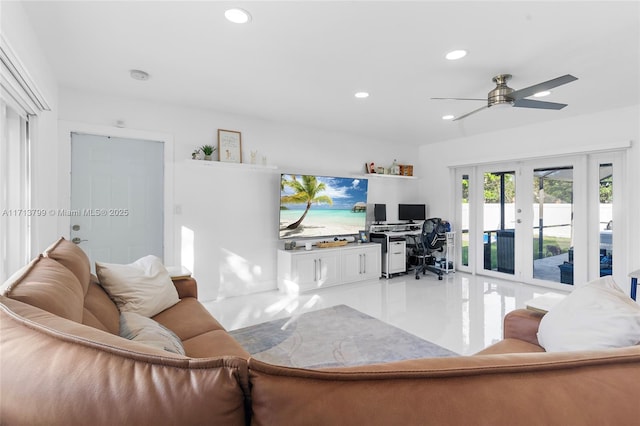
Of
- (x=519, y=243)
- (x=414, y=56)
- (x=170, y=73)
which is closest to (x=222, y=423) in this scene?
(x=414, y=56)

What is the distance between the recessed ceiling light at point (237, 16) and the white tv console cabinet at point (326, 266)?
2944 mm

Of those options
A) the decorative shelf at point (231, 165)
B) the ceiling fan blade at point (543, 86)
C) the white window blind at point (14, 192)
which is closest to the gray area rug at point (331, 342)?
the white window blind at point (14, 192)

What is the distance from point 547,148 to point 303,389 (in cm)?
532

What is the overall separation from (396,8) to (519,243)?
451 cm

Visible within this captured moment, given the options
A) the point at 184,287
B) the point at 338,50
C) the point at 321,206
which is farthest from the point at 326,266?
the point at 338,50

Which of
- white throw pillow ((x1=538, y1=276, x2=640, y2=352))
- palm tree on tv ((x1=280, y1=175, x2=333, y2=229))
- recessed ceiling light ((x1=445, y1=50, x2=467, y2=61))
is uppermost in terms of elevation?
recessed ceiling light ((x1=445, y1=50, x2=467, y2=61))

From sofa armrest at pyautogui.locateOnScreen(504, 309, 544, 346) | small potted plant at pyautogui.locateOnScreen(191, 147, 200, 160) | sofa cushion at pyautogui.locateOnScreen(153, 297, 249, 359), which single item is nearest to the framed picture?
small potted plant at pyautogui.locateOnScreen(191, 147, 200, 160)

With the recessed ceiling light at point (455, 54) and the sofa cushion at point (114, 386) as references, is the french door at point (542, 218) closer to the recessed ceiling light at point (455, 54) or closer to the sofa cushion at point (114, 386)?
the recessed ceiling light at point (455, 54)

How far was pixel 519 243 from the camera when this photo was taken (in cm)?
508

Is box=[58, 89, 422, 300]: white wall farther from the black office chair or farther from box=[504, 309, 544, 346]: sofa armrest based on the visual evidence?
box=[504, 309, 544, 346]: sofa armrest

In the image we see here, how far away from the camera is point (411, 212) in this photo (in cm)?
596

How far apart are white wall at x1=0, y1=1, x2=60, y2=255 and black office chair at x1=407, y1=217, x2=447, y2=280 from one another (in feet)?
15.8

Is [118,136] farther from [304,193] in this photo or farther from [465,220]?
[465,220]

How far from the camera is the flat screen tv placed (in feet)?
19.5
